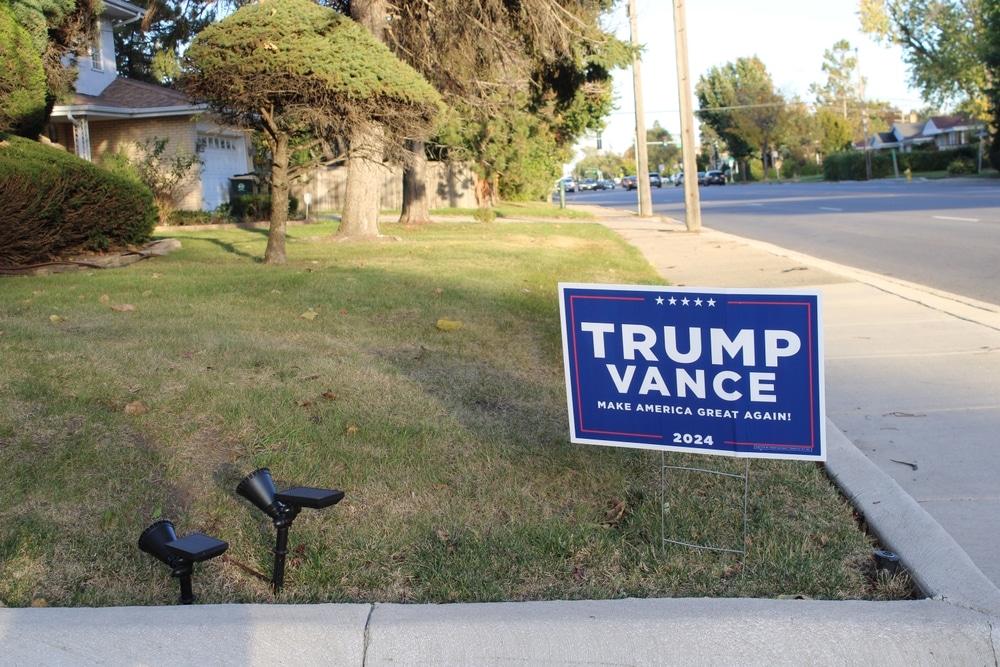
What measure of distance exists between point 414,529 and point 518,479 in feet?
2.34

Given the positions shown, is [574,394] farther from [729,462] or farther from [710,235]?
[710,235]

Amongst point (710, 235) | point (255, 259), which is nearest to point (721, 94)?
point (710, 235)

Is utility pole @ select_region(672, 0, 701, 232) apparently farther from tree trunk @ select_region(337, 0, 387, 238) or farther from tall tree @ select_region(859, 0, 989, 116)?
tall tree @ select_region(859, 0, 989, 116)

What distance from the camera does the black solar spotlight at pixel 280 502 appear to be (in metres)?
3.64

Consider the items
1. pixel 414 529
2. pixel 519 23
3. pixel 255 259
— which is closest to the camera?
pixel 414 529

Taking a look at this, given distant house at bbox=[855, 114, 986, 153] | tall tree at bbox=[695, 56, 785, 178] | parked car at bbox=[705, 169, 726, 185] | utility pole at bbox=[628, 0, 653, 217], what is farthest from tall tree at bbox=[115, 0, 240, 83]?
distant house at bbox=[855, 114, 986, 153]

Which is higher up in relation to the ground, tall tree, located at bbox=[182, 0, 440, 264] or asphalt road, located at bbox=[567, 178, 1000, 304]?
tall tree, located at bbox=[182, 0, 440, 264]

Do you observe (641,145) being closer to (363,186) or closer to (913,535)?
(363,186)

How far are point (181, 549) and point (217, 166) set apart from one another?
83.6 ft

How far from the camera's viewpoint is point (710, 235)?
21297mm

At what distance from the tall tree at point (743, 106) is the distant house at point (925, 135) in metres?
9.56

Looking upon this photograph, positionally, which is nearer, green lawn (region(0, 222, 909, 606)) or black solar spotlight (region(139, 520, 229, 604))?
black solar spotlight (region(139, 520, 229, 604))

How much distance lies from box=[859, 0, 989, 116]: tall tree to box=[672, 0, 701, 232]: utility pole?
1843 inches

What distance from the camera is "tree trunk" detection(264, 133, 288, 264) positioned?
467 inches
